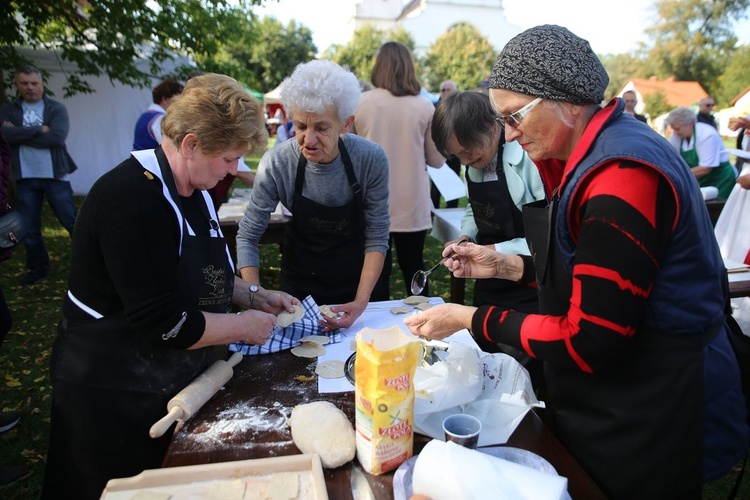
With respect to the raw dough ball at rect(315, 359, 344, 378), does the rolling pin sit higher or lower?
higher

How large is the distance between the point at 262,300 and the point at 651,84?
46449mm

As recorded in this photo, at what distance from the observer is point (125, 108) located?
34.8 feet

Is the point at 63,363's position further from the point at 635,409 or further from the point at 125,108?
the point at 125,108

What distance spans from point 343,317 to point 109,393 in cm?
94

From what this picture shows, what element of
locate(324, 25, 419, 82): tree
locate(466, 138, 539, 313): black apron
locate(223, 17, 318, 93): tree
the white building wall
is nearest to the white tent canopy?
locate(466, 138, 539, 313): black apron

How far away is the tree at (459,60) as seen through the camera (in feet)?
137

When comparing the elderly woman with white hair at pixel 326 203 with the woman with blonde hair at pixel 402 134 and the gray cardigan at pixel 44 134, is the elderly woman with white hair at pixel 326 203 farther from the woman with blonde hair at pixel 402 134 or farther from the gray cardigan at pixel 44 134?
the gray cardigan at pixel 44 134

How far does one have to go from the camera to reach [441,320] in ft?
4.67

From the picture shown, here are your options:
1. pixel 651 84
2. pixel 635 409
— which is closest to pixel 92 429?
pixel 635 409

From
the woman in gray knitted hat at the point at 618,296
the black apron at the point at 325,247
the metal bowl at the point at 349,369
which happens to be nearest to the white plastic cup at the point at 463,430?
the woman in gray knitted hat at the point at 618,296

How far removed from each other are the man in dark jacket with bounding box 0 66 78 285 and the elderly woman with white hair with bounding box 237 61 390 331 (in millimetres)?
4291

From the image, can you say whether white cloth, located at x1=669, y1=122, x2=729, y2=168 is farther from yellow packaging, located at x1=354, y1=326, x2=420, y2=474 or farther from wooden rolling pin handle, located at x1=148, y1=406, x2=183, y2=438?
wooden rolling pin handle, located at x1=148, y1=406, x2=183, y2=438

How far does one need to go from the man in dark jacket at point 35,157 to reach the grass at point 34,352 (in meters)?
0.45

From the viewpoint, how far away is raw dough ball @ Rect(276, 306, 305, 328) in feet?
6.28
